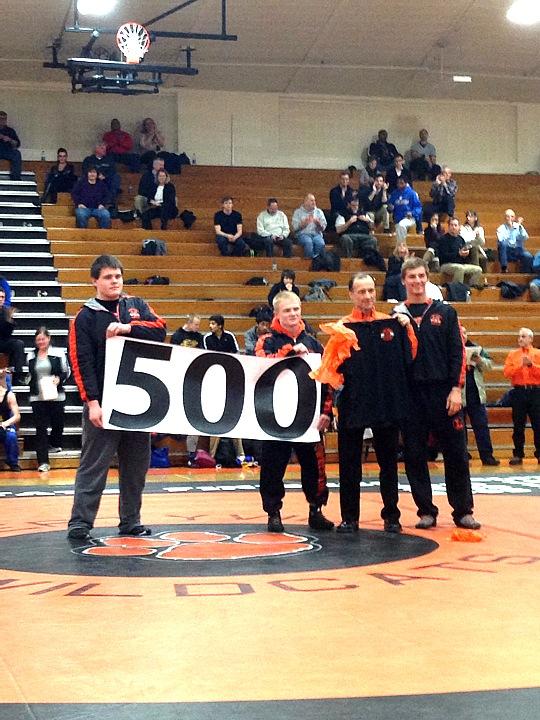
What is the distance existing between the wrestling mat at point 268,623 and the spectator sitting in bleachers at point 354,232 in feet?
39.1

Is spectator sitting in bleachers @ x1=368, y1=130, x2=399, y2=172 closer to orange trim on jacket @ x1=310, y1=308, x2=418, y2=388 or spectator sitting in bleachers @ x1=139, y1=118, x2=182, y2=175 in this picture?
spectator sitting in bleachers @ x1=139, y1=118, x2=182, y2=175

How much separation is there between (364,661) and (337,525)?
360cm

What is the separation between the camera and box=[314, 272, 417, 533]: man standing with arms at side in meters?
6.77

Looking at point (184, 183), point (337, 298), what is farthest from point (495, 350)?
point (184, 183)

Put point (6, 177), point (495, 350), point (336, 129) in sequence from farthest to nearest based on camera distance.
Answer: point (336, 129), point (6, 177), point (495, 350)

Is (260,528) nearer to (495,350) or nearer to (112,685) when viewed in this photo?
(112,685)

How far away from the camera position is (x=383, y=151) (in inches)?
885

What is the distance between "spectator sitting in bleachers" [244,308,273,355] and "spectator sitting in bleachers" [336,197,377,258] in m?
4.05

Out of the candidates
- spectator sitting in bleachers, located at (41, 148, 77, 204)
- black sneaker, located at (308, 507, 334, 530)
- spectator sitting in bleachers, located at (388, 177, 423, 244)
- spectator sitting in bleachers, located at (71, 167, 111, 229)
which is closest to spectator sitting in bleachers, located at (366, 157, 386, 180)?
spectator sitting in bleachers, located at (388, 177, 423, 244)

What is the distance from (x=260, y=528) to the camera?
22.8 feet

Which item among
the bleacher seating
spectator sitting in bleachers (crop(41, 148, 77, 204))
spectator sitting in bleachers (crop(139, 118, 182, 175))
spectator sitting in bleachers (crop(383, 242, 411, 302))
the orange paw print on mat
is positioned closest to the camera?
the orange paw print on mat

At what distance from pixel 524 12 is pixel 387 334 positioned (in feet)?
47.6

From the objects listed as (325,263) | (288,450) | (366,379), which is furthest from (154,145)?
(366,379)

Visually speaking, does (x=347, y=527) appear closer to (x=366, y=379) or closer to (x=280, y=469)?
(x=280, y=469)
